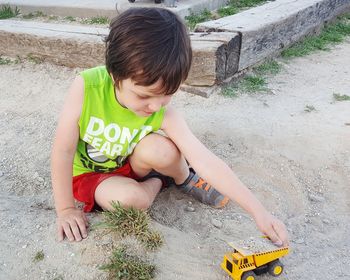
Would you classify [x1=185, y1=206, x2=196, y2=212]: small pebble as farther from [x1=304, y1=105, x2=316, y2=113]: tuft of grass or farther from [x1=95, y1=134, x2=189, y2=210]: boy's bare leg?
[x1=304, y1=105, x2=316, y2=113]: tuft of grass

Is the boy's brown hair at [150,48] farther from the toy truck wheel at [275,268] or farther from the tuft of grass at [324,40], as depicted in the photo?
the tuft of grass at [324,40]

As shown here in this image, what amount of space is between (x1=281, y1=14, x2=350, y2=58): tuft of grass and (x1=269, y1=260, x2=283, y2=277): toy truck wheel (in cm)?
272

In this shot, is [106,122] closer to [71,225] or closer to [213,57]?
[71,225]

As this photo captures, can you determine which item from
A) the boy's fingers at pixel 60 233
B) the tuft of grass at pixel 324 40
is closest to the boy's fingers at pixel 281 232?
the boy's fingers at pixel 60 233

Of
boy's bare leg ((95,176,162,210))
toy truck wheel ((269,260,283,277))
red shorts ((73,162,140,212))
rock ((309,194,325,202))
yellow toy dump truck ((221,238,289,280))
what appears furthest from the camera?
rock ((309,194,325,202))

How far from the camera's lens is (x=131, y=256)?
1785 mm

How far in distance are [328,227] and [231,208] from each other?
0.48 m

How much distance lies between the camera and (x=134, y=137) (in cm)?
204

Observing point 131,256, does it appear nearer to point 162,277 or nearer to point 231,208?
point 162,277

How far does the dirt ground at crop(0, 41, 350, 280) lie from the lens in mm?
1859

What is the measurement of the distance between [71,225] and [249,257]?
74cm

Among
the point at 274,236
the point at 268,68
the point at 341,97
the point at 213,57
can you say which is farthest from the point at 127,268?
the point at 268,68

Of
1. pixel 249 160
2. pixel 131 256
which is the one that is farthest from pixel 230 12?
pixel 131 256

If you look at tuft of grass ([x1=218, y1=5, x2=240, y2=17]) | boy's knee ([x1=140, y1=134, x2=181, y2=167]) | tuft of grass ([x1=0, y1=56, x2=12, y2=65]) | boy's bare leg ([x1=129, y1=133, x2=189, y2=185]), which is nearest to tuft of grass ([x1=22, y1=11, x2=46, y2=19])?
tuft of grass ([x1=0, y1=56, x2=12, y2=65])
